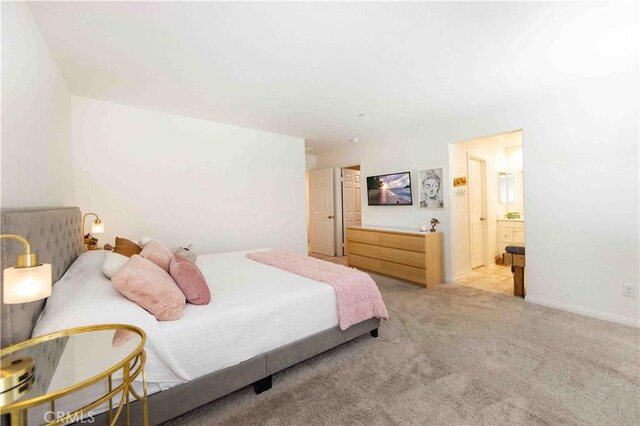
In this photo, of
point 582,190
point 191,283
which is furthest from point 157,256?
point 582,190

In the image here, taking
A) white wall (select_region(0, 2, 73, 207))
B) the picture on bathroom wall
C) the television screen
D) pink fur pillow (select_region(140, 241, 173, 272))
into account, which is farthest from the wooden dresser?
white wall (select_region(0, 2, 73, 207))

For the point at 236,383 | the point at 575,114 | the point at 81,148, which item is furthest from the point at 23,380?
the point at 575,114

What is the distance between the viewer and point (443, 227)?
13.9ft

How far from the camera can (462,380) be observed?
6.22 ft

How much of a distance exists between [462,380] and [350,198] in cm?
481

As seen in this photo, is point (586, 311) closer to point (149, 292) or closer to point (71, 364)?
point (149, 292)

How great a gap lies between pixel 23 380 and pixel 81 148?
9.98 ft

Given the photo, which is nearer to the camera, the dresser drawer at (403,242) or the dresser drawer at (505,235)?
the dresser drawer at (403,242)

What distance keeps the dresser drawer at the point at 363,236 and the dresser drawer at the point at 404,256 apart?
0.20 metres

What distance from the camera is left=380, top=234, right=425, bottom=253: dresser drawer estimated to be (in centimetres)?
398

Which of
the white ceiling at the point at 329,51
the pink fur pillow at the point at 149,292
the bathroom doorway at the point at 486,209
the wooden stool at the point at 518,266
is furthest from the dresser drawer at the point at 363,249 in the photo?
the pink fur pillow at the point at 149,292

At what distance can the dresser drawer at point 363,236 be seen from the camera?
4.68 metres

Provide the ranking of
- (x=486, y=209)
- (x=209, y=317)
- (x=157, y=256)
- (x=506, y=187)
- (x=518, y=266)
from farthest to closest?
(x=506, y=187) < (x=486, y=209) < (x=518, y=266) < (x=157, y=256) < (x=209, y=317)

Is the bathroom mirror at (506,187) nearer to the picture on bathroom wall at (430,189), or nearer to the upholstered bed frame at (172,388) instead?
the picture on bathroom wall at (430,189)
